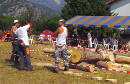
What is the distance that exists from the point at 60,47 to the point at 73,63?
227 centimetres

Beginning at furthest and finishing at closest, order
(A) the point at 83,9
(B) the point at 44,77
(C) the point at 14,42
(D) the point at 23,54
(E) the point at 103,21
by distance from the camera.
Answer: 1. (A) the point at 83,9
2. (E) the point at 103,21
3. (C) the point at 14,42
4. (D) the point at 23,54
5. (B) the point at 44,77

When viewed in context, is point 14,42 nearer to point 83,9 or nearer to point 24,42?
point 24,42

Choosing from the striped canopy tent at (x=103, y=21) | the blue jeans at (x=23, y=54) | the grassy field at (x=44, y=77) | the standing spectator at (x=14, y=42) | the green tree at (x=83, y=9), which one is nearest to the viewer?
the grassy field at (x=44, y=77)

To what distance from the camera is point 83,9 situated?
28.1 meters

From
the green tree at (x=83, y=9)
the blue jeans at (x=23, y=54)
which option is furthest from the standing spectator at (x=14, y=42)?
the green tree at (x=83, y=9)

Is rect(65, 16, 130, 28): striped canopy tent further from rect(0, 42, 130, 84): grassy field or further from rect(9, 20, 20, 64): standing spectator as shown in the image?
rect(9, 20, 20, 64): standing spectator

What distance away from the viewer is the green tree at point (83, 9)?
1074 inches

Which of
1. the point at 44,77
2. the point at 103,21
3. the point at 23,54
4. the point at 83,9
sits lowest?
the point at 44,77

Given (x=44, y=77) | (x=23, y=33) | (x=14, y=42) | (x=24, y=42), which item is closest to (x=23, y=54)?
(x=24, y=42)

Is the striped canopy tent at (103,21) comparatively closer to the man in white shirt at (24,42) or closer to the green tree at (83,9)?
the green tree at (83,9)

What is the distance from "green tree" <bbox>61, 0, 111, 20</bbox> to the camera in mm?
27281

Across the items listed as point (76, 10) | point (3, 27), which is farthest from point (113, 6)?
point (3, 27)

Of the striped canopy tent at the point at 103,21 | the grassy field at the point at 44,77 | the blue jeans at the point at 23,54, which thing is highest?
the striped canopy tent at the point at 103,21

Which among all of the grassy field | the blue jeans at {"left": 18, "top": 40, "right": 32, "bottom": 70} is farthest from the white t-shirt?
the grassy field
